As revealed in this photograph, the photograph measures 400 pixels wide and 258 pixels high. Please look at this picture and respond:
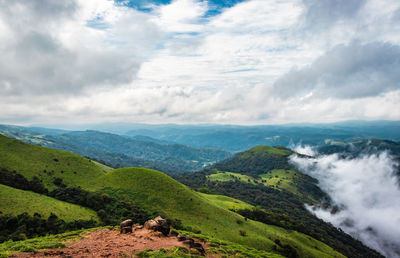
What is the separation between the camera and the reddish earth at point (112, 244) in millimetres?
28531

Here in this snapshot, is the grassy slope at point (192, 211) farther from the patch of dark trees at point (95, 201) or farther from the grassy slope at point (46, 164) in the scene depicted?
the grassy slope at point (46, 164)

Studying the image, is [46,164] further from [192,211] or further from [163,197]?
[192,211]

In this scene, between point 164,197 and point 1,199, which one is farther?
point 164,197

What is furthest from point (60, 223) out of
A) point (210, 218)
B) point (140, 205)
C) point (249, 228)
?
point (249, 228)

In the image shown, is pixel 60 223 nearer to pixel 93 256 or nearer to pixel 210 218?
pixel 93 256

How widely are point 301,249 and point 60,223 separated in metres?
80.9

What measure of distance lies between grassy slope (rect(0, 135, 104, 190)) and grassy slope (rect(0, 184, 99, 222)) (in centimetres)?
2406

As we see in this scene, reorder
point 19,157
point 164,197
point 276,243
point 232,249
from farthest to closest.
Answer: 1. point 19,157
2. point 164,197
3. point 276,243
4. point 232,249

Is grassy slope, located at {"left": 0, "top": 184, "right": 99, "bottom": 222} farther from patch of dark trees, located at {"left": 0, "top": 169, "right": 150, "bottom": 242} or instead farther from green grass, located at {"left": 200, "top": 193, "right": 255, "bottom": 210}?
green grass, located at {"left": 200, "top": 193, "right": 255, "bottom": 210}

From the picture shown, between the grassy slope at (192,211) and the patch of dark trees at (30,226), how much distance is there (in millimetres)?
31381

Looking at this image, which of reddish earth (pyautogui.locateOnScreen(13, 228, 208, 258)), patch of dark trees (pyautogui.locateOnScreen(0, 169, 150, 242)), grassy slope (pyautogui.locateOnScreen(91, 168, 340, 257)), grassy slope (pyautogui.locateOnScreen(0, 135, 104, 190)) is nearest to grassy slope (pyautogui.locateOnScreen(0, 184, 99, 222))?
patch of dark trees (pyautogui.locateOnScreen(0, 169, 150, 242))

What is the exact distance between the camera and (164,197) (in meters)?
85.8

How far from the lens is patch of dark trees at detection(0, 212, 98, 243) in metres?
43.6

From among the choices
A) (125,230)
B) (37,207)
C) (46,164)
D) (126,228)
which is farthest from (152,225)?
(46,164)
